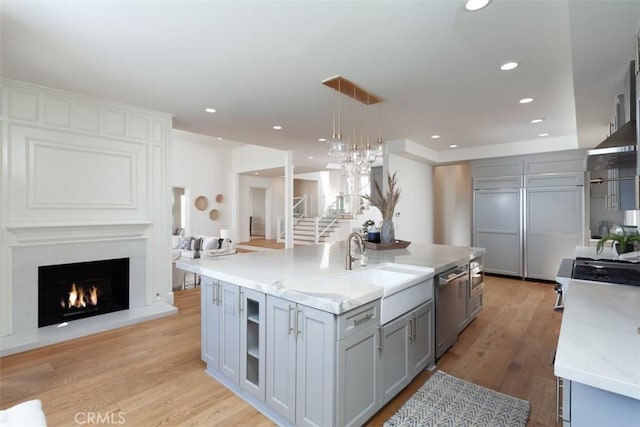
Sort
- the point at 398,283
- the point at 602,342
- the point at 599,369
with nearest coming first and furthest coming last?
the point at 599,369 → the point at 602,342 → the point at 398,283

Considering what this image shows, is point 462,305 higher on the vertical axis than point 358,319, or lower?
lower

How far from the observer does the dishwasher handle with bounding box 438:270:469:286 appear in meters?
2.58

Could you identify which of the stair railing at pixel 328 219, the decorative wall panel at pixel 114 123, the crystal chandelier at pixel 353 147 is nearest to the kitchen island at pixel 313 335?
the crystal chandelier at pixel 353 147

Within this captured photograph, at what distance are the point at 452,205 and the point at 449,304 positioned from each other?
18.6 ft

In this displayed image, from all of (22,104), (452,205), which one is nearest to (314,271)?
(22,104)

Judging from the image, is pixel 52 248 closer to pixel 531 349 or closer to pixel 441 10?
pixel 441 10

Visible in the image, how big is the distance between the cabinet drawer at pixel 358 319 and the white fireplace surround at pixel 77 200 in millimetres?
3193

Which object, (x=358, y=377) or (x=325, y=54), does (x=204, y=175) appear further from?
(x=358, y=377)

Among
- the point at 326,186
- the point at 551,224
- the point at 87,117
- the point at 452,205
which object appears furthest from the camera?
the point at 326,186

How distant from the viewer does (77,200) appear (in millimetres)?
3494

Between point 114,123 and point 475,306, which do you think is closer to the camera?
point 475,306

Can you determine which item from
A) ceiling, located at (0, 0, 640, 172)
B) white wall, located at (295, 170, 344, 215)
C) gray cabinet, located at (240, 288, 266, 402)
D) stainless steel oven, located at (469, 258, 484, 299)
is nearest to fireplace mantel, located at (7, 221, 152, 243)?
ceiling, located at (0, 0, 640, 172)

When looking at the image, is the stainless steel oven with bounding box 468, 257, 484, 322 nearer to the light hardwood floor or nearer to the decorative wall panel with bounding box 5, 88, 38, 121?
the light hardwood floor

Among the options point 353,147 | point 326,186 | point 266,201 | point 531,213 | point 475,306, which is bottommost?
point 475,306
